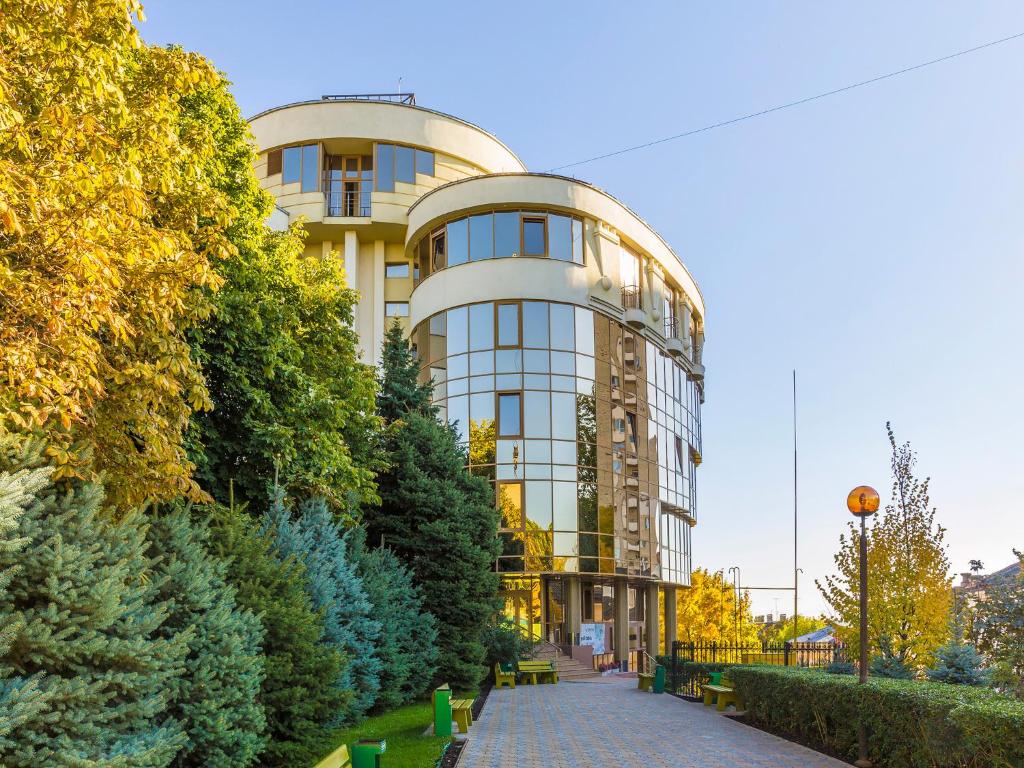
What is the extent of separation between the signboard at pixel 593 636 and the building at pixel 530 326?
0.10 metres

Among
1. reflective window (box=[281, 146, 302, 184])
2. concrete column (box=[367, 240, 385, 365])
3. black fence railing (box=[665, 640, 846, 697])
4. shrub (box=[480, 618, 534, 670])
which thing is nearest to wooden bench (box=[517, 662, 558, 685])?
shrub (box=[480, 618, 534, 670])

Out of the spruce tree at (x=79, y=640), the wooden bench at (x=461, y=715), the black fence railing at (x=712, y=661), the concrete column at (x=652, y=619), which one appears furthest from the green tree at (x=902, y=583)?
the concrete column at (x=652, y=619)

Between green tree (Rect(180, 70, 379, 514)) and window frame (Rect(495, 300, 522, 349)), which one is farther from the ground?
window frame (Rect(495, 300, 522, 349))

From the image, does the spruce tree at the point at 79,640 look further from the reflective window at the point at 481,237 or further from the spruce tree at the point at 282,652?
the reflective window at the point at 481,237

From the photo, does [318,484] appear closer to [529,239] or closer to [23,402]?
[23,402]

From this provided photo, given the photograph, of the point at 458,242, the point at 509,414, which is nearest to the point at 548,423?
the point at 509,414

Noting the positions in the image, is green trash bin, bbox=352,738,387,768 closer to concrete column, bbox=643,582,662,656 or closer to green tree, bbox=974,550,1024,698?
green tree, bbox=974,550,1024,698

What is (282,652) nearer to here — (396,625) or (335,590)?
(335,590)

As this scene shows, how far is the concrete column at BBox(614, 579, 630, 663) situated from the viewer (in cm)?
3938

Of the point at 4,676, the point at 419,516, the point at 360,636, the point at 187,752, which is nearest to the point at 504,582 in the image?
the point at 419,516

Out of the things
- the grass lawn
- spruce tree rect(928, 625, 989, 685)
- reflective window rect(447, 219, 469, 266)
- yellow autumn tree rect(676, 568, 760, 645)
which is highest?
reflective window rect(447, 219, 469, 266)

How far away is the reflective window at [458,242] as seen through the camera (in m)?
37.3

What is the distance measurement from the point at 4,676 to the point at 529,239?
3192 cm

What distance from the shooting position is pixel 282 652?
36.7 feet
